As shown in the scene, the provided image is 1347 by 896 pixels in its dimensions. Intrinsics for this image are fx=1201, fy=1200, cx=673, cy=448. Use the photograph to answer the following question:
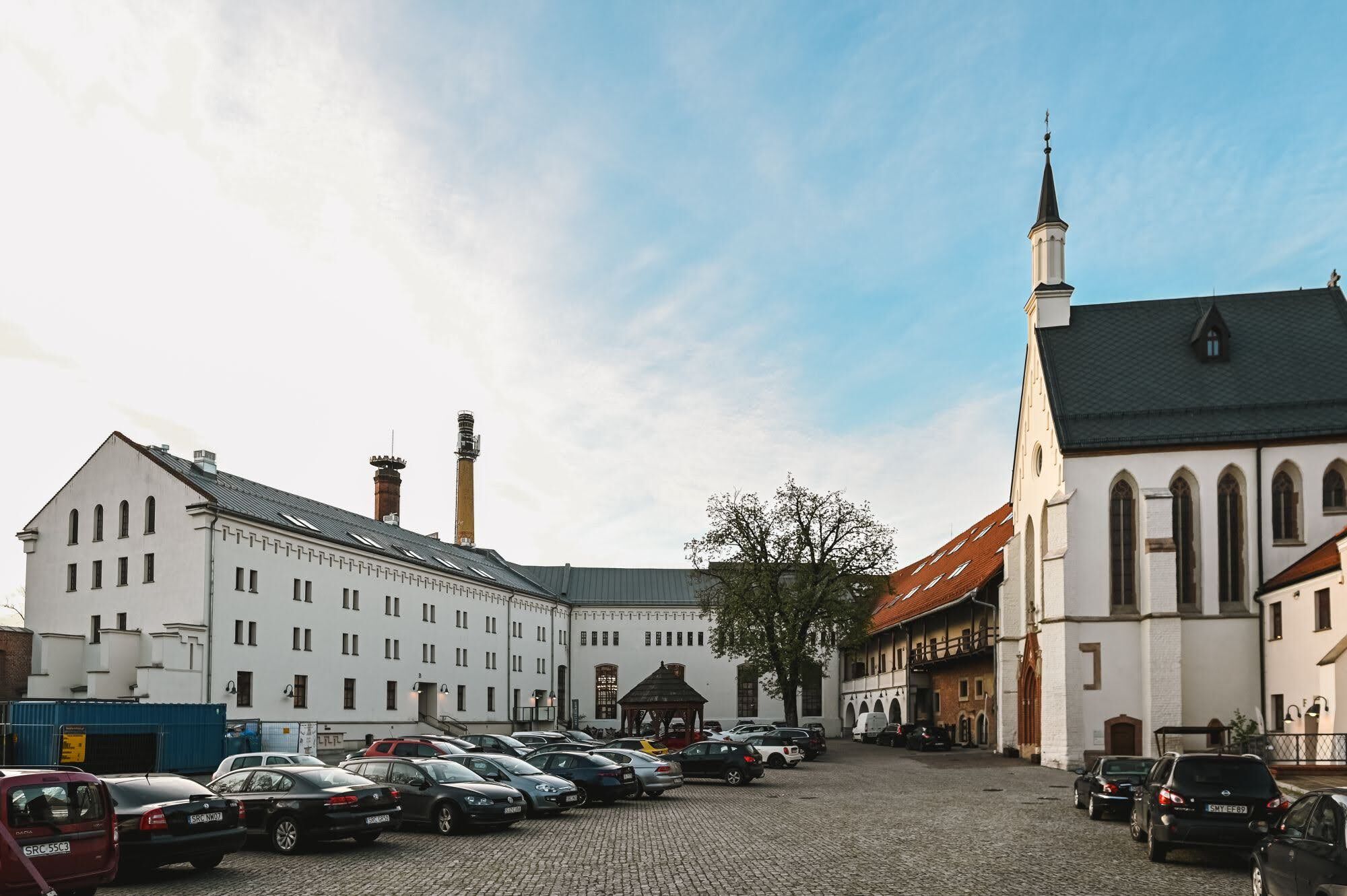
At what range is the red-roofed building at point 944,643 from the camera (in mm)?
52031

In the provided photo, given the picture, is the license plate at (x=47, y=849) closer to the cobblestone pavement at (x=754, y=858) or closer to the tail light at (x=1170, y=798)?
the cobblestone pavement at (x=754, y=858)

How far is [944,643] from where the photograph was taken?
58.8m

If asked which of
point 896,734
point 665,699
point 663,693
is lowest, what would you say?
point 896,734

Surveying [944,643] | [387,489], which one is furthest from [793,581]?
[387,489]

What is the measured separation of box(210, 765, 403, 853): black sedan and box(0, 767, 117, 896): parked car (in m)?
5.02

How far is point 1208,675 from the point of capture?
40531 millimetres

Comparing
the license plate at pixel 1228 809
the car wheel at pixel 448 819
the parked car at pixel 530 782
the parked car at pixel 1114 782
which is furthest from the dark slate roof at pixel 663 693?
the license plate at pixel 1228 809

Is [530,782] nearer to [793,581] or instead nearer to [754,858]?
[754,858]

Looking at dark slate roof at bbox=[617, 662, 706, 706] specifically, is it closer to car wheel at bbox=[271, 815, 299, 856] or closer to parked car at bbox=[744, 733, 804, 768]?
parked car at bbox=[744, 733, 804, 768]

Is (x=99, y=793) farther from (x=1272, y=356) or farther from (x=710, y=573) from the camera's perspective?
(x=710, y=573)

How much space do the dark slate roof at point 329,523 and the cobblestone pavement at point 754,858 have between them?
77.5ft

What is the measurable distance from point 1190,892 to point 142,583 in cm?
3748

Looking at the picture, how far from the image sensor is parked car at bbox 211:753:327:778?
24.5 meters

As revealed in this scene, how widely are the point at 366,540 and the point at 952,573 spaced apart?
29342 mm
